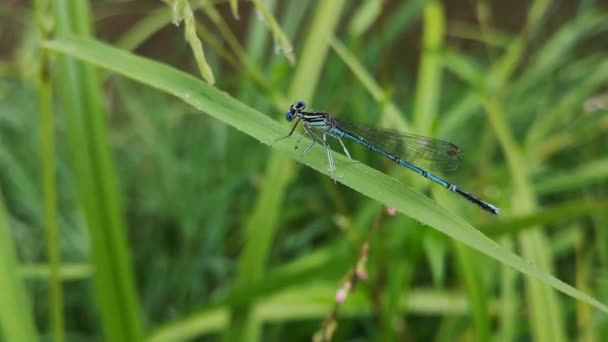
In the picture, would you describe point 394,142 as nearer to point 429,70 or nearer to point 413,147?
point 413,147

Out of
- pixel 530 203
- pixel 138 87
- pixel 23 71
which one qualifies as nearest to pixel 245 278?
pixel 530 203

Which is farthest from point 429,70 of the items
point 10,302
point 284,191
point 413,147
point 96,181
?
point 10,302

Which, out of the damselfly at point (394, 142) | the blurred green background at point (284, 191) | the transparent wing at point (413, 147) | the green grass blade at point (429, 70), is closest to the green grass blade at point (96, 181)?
the blurred green background at point (284, 191)

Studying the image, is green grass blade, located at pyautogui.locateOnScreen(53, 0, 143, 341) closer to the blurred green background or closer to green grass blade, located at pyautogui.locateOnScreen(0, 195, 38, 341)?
the blurred green background

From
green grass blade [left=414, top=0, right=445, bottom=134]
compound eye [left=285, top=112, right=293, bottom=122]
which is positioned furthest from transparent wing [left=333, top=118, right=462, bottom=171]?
green grass blade [left=414, top=0, right=445, bottom=134]

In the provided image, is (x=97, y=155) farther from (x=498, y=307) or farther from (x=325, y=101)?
(x=325, y=101)
